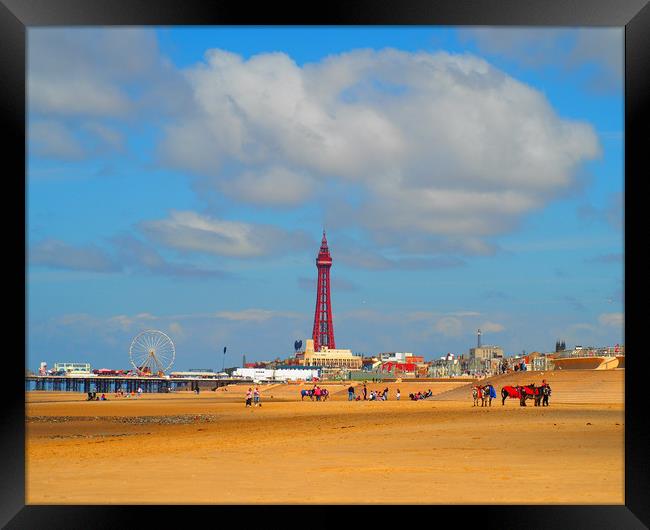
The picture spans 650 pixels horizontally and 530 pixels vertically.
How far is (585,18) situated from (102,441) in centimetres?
1278

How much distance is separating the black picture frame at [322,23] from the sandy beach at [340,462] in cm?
218

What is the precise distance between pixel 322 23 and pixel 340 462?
23.2 ft

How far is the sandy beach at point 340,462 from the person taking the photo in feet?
27.8

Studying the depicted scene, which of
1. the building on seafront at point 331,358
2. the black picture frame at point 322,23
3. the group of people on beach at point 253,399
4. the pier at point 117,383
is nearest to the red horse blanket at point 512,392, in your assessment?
the group of people on beach at point 253,399

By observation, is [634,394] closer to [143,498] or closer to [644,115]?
[644,115]

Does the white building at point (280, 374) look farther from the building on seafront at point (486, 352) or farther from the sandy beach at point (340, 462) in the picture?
the sandy beach at point (340, 462)

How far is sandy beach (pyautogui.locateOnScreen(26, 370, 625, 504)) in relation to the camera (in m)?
8.48

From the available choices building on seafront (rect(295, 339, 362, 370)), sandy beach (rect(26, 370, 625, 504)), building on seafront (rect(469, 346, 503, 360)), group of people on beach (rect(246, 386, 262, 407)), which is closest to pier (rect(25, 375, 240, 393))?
building on seafront (rect(295, 339, 362, 370))

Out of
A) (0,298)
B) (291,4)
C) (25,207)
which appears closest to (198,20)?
(291,4)

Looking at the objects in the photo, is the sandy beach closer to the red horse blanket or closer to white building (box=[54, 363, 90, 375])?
the red horse blanket

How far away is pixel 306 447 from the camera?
1420 centimetres

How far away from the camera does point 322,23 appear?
588 centimetres

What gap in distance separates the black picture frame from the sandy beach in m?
2.18

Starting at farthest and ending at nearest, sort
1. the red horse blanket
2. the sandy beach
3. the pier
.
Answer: the pier → the red horse blanket → the sandy beach
